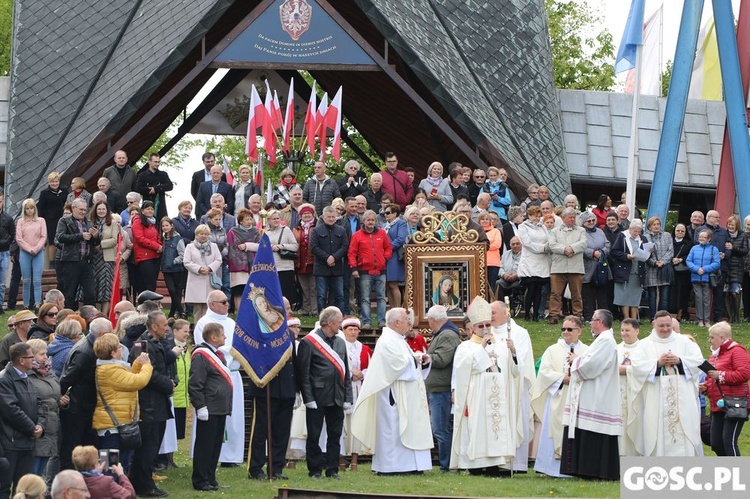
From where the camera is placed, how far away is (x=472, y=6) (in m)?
29.2

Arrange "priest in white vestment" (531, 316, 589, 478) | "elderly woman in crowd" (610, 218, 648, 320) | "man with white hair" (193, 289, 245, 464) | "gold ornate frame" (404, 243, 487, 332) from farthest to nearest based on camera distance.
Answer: "elderly woman in crowd" (610, 218, 648, 320)
"gold ornate frame" (404, 243, 487, 332)
"priest in white vestment" (531, 316, 589, 478)
"man with white hair" (193, 289, 245, 464)

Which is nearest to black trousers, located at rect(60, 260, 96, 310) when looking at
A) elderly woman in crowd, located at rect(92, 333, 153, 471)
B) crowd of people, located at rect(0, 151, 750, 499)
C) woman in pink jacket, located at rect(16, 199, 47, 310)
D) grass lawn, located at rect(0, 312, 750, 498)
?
crowd of people, located at rect(0, 151, 750, 499)

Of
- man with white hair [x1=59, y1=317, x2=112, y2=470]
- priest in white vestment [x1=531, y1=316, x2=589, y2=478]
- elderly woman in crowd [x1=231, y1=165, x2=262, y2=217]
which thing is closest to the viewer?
man with white hair [x1=59, y1=317, x2=112, y2=470]

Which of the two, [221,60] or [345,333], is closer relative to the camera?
[345,333]

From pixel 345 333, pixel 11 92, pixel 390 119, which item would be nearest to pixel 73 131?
pixel 11 92

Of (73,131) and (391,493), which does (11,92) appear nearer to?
(73,131)

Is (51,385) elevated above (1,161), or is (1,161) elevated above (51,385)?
(1,161)

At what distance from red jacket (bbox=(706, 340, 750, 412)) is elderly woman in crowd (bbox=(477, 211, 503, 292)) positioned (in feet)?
18.7

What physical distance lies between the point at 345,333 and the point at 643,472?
13.6ft

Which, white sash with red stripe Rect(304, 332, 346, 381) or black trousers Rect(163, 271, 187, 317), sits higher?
black trousers Rect(163, 271, 187, 317)

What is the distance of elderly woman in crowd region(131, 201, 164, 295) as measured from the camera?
20.8 meters

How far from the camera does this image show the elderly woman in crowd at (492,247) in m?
21.1

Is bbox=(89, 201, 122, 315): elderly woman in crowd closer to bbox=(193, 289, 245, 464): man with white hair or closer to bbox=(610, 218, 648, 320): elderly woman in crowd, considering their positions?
bbox=(193, 289, 245, 464): man with white hair

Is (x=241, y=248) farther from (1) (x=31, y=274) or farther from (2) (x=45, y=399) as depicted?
(2) (x=45, y=399)
